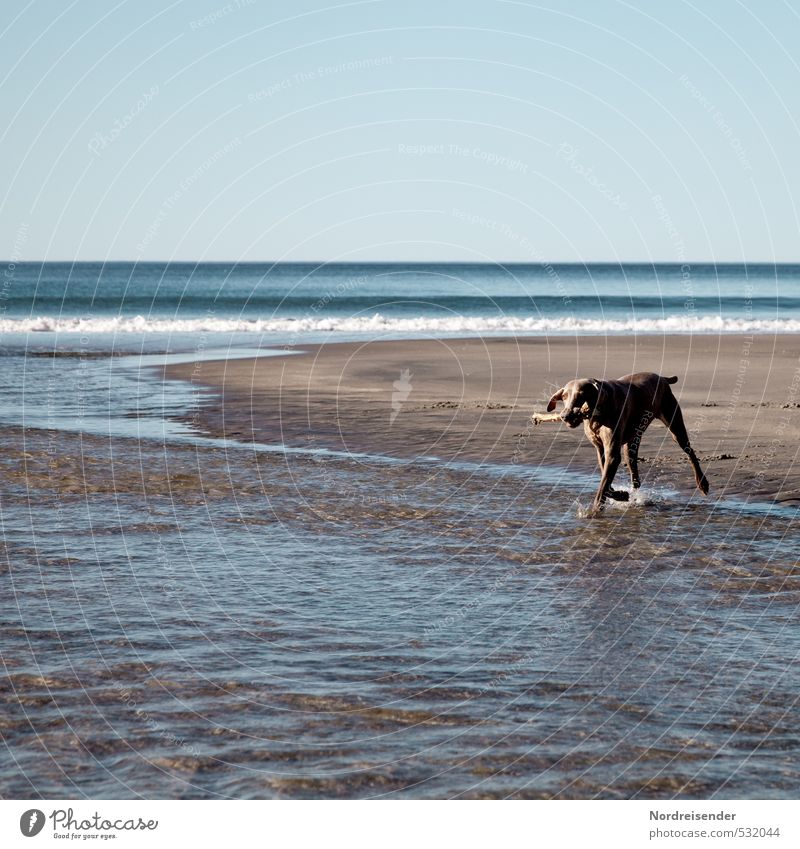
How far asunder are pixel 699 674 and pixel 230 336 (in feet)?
131

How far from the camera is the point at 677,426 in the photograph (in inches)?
538

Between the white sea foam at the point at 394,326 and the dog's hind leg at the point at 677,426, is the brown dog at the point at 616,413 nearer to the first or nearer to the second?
the dog's hind leg at the point at 677,426

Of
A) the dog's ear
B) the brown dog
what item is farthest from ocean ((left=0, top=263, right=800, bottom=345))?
the dog's ear

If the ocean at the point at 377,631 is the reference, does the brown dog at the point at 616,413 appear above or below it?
above

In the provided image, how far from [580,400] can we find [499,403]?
10.6m

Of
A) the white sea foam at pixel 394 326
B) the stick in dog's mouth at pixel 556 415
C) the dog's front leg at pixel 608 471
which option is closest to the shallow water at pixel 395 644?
the dog's front leg at pixel 608 471

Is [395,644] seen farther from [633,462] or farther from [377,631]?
[633,462]

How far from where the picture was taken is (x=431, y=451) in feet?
56.6

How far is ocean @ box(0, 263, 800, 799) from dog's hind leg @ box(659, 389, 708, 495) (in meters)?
0.33

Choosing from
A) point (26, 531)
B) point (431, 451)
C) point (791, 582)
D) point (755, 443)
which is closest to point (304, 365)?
point (431, 451)

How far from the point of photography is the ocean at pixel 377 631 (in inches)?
251

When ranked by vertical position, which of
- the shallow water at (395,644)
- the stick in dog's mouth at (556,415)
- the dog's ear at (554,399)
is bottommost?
the shallow water at (395,644)

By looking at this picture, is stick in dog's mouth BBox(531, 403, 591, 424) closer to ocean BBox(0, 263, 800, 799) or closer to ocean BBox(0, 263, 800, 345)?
ocean BBox(0, 263, 800, 799)

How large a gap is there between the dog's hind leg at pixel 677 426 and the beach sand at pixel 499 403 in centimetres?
42
